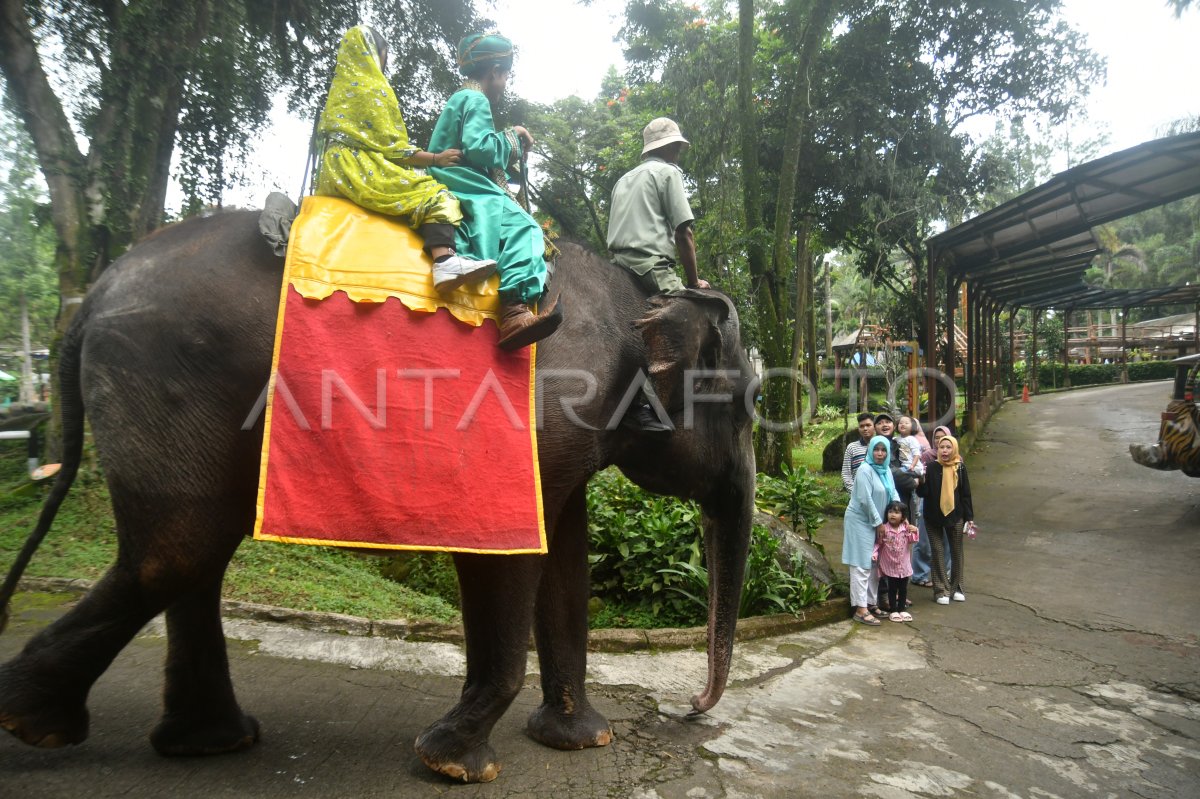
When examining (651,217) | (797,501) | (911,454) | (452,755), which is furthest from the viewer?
(911,454)

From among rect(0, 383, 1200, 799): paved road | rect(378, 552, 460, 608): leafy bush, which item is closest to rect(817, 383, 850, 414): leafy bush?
rect(0, 383, 1200, 799): paved road

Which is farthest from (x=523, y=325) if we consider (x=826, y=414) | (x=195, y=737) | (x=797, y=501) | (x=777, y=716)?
(x=826, y=414)

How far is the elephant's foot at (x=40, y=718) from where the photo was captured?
2689 mm

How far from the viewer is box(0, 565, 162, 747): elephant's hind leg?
2.69 metres

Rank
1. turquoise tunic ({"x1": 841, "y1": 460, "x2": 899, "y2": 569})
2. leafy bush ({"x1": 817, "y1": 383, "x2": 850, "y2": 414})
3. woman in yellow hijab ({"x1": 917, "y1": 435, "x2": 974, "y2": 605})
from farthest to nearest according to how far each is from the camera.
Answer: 1. leafy bush ({"x1": 817, "y1": 383, "x2": 850, "y2": 414})
2. woman in yellow hijab ({"x1": 917, "y1": 435, "x2": 974, "y2": 605})
3. turquoise tunic ({"x1": 841, "y1": 460, "x2": 899, "y2": 569})

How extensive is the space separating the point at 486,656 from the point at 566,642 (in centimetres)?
60

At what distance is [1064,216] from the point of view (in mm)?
11180

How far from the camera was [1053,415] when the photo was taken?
19.2 m

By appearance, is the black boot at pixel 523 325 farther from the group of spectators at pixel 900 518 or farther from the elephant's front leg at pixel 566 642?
the group of spectators at pixel 900 518

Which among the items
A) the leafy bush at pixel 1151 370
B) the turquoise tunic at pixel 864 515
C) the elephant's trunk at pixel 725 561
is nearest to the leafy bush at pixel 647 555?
the turquoise tunic at pixel 864 515

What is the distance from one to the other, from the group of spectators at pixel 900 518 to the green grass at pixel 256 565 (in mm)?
3184

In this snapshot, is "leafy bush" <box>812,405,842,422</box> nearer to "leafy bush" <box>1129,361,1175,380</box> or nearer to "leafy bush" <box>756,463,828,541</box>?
"leafy bush" <box>1129,361,1175,380</box>

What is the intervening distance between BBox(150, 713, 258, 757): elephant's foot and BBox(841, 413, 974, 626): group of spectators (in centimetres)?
462

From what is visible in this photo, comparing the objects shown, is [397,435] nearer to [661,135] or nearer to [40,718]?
[40,718]
